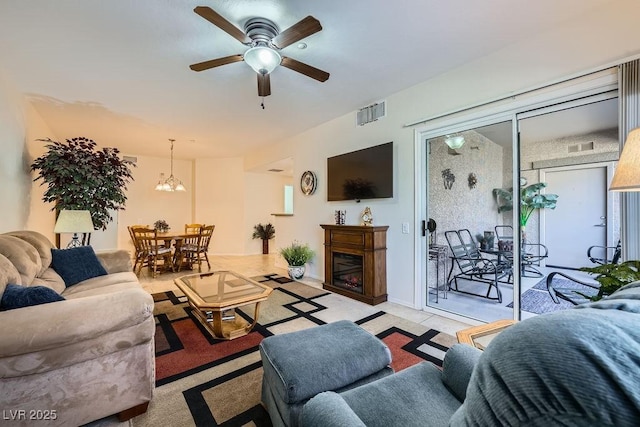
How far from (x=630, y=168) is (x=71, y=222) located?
4.92 meters

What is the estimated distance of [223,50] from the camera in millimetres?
2510

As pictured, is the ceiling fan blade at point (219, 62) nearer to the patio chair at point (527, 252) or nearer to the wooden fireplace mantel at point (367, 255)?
the wooden fireplace mantel at point (367, 255)

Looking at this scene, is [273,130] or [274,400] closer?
[274,400]

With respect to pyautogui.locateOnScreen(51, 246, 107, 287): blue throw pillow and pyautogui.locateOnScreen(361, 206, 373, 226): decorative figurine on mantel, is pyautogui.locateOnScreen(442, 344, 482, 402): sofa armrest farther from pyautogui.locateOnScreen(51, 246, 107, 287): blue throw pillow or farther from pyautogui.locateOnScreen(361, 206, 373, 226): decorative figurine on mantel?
pyautogui.locateOnScreen(51, 246, 107, 287): blue throw pillow

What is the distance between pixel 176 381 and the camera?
1845 millimetres

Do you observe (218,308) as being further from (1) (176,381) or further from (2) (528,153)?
(2) (528,153)

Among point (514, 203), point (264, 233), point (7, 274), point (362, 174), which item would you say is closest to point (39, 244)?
point (7, 274)

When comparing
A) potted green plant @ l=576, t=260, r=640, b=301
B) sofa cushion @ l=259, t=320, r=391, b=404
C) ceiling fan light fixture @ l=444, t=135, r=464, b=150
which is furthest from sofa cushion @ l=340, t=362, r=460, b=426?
ceiling fan light fixture @ l=444, t=135, r=464, b=150

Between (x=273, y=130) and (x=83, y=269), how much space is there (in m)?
3.54

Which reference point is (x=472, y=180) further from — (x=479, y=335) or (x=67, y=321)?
(x=67, y=321)

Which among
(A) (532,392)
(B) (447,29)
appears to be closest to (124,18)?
(B) (447,29)

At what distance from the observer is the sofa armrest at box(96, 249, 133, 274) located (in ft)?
10.2

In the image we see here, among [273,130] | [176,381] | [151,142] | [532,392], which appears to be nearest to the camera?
[532,392]

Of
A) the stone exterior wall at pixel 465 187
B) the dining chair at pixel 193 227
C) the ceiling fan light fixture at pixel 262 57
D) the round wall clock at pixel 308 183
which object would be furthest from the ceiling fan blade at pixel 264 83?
the dining chair at pixel 193 227
